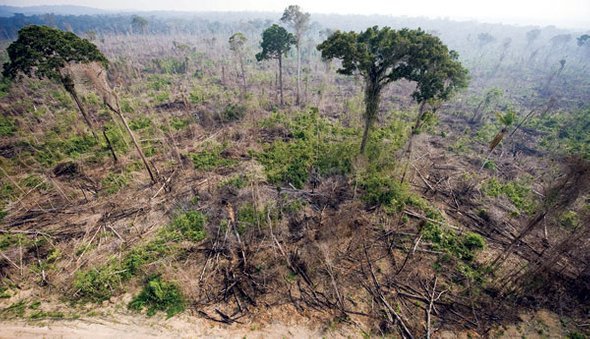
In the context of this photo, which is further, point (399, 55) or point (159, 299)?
point (399, 55)

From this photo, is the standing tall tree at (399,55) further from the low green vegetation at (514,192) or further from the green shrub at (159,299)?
the green shrub at (159,299)

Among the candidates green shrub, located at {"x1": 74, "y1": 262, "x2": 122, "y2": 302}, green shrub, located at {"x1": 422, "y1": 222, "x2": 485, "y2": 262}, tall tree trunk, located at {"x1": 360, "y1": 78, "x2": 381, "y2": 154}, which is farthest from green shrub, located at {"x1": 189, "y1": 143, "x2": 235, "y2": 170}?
green shrub, located at {"x1": 422, "y1": 222, "x2": 485, "y2": 262}

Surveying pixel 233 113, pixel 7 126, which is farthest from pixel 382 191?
pixel 7 126

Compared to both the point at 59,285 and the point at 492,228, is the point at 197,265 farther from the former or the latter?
the point at 492,228

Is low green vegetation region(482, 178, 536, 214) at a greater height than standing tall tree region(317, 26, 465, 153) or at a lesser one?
lesser

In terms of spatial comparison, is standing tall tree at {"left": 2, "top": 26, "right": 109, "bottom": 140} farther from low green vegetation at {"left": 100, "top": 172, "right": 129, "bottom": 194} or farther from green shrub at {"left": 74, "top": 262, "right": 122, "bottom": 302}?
green shrub at {"left": 74, "top": 262, "right": 122, "bottom": 302}

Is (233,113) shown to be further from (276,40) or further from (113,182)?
(113,182)
